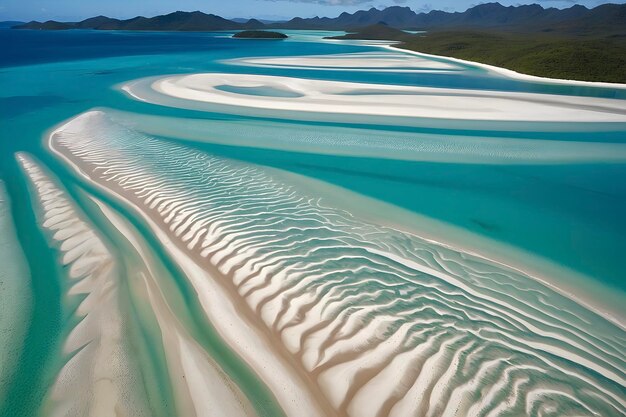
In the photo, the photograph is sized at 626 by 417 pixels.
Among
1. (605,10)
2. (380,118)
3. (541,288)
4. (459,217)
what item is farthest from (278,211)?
(605,10)

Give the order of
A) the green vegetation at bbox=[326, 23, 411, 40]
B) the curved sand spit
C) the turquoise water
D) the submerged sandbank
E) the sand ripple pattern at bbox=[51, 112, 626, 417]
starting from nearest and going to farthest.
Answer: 1. the curved sand spit
2. the sand ripple pattern at bbox=[51, 112, 626, 417]
3. the turquoise water
4. the submerged sandbank
5. the green vegetation at bbox=[326, 23, 411, 40]

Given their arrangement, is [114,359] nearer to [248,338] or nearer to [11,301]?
[248,338]

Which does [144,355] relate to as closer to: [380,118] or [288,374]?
[288,374]

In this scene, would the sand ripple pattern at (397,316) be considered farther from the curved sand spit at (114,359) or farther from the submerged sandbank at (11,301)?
the submerged sandbank at (11,301)

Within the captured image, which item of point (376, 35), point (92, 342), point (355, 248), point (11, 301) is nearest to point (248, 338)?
point (92, 342)

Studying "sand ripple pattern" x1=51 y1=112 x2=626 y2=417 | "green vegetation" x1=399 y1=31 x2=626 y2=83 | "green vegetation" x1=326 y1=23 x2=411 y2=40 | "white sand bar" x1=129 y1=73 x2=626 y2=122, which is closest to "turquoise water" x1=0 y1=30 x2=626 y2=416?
"sand ripple pattern" x1=51 y1=112 x2=626 y2=417

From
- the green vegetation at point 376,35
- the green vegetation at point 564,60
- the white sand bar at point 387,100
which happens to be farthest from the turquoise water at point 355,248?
the green vegetation at point 376,35

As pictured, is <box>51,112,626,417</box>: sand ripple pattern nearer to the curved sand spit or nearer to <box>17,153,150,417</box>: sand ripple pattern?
the curved sand spit
